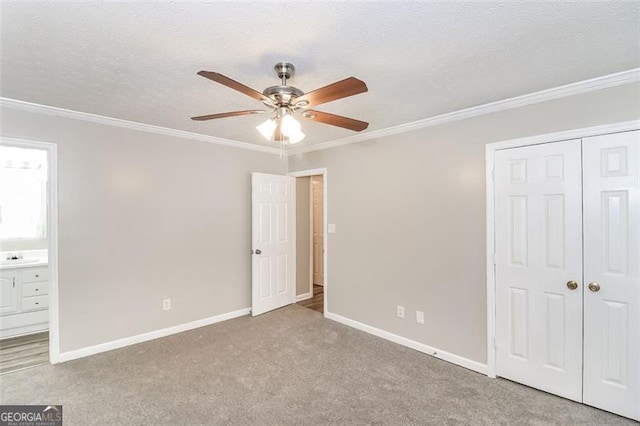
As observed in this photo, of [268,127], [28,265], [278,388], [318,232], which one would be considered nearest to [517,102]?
[268,127]

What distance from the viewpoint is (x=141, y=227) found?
11.1 feet

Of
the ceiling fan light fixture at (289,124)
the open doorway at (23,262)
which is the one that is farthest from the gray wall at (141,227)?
the ceiling fan light fixture at (289,124)

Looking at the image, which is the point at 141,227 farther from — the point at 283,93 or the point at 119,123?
the point at 283,93

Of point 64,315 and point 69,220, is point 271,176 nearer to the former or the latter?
point 69,220

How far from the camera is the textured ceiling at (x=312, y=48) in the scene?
1439 millimetres

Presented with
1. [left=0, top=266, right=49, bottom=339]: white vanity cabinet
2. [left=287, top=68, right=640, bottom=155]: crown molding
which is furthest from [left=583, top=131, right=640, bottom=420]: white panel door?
[left=0, top=266, right=49, bottom=339]: white vanity cabinet

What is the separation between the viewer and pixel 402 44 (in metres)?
1.71

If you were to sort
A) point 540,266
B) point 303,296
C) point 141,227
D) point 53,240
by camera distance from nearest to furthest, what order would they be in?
1. point 540,266
2. point 53,240
3. point 141,227
4. point 303,296

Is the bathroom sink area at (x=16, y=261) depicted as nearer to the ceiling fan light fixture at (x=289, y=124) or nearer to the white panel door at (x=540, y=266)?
the ceiling fan light fixture at (x=289, y=124)

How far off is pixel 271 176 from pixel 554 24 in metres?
3.45

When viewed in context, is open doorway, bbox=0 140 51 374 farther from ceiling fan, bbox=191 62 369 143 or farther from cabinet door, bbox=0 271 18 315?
ceiling fan, bbox=191 62 369 143

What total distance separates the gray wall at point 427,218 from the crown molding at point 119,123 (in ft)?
4.41

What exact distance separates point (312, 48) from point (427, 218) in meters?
2.10

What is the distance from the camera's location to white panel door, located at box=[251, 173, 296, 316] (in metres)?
4.20
